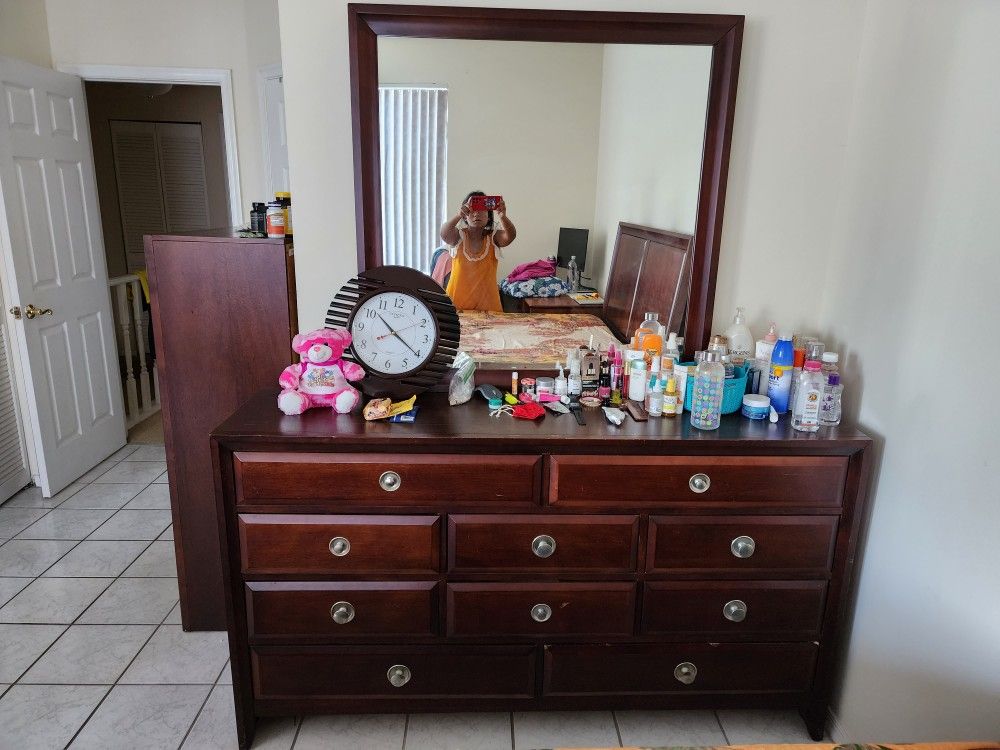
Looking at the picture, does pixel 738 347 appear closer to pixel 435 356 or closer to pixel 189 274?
pixel 435 356

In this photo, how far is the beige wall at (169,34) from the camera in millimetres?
3381

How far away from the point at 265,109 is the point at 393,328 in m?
2.39

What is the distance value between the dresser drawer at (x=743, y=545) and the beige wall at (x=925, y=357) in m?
0.18

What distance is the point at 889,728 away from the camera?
1616 millimetres

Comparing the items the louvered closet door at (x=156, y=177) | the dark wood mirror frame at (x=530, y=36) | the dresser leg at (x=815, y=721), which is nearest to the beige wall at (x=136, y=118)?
the louvered closet door at (x=156, y=177)

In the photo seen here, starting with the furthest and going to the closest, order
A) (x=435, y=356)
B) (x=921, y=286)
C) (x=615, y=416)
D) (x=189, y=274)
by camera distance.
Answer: (x=189, y=274) < (x=435, y=356) < (x=615, y=416) < (x=921, y=286)

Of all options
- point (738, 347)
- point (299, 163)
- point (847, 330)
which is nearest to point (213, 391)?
point (299, 163)

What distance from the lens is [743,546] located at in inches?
65.4

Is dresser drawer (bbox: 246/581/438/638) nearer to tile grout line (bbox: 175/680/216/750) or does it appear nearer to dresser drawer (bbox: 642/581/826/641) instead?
tile grout line (bbox: 175/680/216/750)

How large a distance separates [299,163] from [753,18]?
4.22 ft

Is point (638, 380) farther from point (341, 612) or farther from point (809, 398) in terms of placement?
point (341, 612)

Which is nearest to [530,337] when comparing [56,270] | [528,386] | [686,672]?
[528,386]

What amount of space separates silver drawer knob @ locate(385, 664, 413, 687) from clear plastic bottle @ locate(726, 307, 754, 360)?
1.23 meters

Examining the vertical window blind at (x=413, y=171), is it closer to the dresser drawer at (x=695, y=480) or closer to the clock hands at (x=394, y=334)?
the clock hands at (x=394, y=334)
